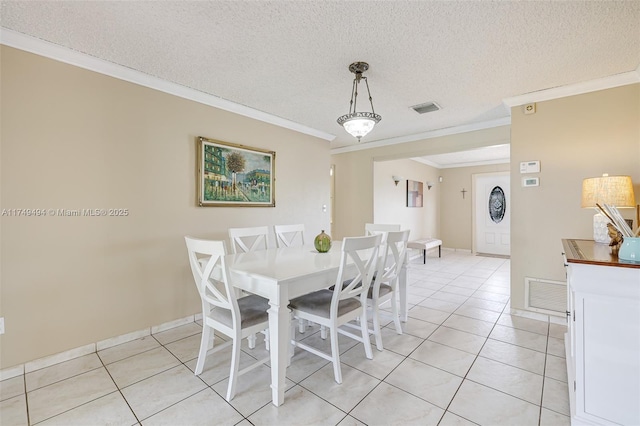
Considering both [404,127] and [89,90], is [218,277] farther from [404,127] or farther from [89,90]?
[404,127]

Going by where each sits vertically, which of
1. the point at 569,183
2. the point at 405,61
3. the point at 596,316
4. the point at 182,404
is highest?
the point at 405,61

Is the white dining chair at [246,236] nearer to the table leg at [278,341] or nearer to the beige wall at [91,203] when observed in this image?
the beige wall at [91,203]

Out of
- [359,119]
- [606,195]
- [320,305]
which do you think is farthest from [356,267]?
[606,195]

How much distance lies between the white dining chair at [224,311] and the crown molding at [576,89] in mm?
3263

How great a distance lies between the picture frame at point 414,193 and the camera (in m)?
6.44

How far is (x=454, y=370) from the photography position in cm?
206

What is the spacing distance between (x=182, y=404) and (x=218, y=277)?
2.52 ft

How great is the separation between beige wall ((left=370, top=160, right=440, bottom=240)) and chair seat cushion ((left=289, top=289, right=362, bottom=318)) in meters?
3.12

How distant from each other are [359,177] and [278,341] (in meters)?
4.03

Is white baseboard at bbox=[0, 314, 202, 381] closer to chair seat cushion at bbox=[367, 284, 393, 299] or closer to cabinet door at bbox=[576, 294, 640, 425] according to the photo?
chair seat cushion at bbox=[367, 284, 393, 299]

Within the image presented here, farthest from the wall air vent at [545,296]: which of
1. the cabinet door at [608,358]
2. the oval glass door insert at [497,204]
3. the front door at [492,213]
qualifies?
the oval glass door insert at [497,204]

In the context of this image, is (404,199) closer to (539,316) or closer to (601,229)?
(539,316)

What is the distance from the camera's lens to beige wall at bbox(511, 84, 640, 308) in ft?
8.45

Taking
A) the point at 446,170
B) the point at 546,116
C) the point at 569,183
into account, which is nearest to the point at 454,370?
the point at 569,183
